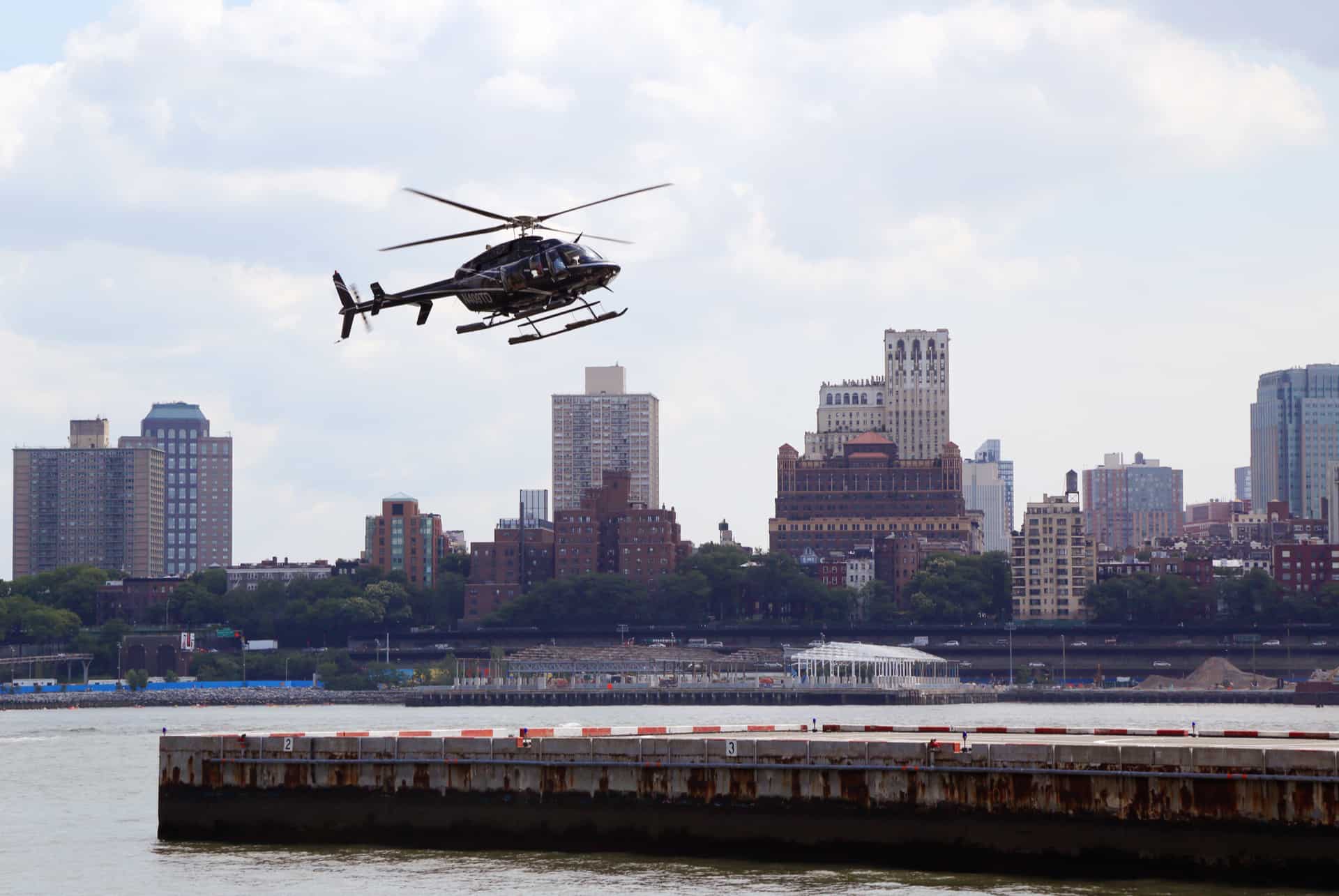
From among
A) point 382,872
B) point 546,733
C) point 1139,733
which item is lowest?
point 382,872

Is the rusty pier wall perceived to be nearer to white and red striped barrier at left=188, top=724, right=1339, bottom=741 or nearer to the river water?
the river water

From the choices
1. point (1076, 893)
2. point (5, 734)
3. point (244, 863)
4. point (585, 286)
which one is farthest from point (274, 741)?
point (5, 734)

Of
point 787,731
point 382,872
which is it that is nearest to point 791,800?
point 382,872

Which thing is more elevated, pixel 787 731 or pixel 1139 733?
pixel 1139 733

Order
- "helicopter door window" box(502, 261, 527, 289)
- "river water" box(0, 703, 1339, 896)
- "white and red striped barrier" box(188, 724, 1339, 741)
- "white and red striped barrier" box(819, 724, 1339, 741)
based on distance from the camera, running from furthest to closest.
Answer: "helicopter door window" box(502, 261, 527, 289), "white and red striped barrier" box(188, 724, 1339, 741), "white and red striped barrier" box(819, 724, 1339, 741), "river water" box(0, 703, 1339, 896)

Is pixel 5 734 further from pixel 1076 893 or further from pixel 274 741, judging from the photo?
pixel 1076 893

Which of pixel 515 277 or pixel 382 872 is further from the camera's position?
pixel 515 277

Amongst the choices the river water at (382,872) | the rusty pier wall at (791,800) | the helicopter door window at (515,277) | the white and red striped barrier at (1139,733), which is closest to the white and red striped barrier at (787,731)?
the white and red striped barrier at (1139,733)

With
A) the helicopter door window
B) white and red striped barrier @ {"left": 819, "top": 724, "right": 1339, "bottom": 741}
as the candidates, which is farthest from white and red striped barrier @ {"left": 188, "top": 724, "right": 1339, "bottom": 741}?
the helicopter door window

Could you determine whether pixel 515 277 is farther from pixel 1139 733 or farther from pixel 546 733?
pixel 1139 733
